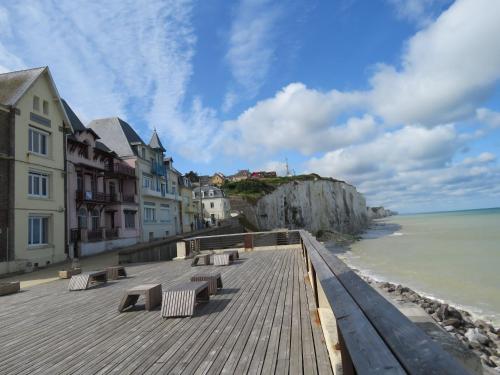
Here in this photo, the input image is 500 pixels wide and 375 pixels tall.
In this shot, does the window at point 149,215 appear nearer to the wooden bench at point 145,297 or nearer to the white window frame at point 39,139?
the white window frame at point 39,139

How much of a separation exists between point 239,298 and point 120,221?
949 inches

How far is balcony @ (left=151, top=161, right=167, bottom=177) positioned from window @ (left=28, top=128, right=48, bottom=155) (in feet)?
48.2

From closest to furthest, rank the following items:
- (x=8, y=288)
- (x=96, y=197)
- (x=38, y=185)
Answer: (x=8, y=288), (x=38, y=185), (x=96, y=197)

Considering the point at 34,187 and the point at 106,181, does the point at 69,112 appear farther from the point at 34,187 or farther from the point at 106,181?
the point at 34,187

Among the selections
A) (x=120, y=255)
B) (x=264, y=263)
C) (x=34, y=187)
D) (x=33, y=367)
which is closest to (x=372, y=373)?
(x=33, y=367)

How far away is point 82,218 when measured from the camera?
25.2 meters

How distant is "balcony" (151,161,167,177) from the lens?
117 feet

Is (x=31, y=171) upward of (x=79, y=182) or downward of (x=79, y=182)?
Answer: downward

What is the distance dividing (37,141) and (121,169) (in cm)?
1008

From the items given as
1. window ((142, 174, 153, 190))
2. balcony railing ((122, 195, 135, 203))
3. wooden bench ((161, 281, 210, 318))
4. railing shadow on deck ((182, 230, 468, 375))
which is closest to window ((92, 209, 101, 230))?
balcony railing ((122, 195, 135, 203))

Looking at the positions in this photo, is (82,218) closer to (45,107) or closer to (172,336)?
(45,107)

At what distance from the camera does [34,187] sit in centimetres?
1972

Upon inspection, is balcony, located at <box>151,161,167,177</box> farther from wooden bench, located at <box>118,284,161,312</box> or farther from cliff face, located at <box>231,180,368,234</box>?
wooden bench, located at <box>118,284,161,312</box>

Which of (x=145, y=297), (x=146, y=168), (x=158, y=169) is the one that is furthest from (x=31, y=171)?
(x=158, y=169)
